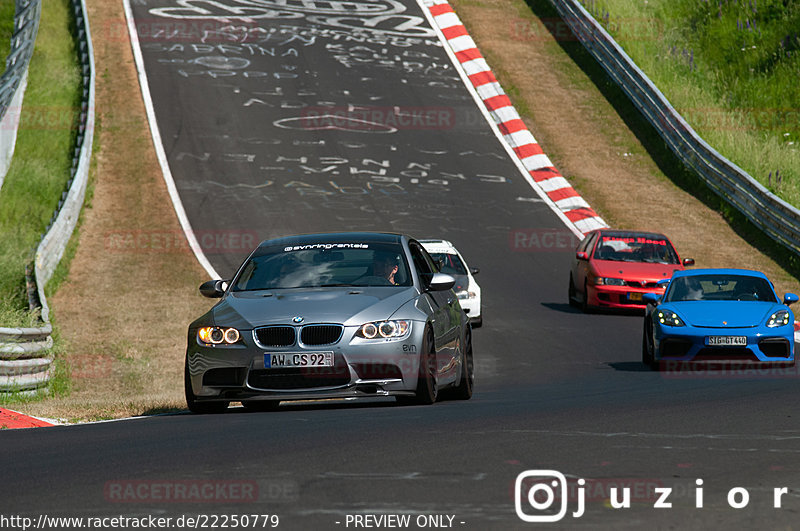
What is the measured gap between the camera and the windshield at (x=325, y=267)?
36.2ft

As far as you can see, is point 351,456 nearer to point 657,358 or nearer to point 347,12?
point 657,358

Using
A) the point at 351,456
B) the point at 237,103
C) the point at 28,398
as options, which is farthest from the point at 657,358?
the point at 237,103

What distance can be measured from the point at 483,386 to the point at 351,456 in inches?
282

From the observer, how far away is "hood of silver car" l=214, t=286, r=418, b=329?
1009 cm

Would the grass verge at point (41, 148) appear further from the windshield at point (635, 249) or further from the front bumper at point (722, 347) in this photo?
the windshield at point (635, 249)

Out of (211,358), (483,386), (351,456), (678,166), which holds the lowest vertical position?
(678,166)

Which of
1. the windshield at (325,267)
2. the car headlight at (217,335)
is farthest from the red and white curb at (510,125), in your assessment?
the car headlight at (217,335)

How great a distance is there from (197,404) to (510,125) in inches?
1038

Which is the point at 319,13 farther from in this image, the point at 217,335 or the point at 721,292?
the point at 217,335

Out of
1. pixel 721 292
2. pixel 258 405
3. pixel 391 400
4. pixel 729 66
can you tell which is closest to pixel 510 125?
pixel 729 66

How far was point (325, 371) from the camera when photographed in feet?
32.7

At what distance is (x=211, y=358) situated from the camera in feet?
33.5

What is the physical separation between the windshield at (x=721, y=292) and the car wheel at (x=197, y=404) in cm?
710

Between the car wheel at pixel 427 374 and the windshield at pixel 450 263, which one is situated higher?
the car wheel at pixel 427 374
